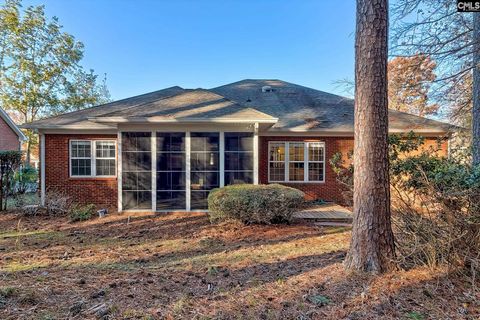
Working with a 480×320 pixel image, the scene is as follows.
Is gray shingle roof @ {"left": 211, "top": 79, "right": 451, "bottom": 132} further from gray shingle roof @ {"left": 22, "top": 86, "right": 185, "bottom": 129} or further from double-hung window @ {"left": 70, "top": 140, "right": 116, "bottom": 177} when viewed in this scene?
double-hung window @ {"left": 70, "top": 140, "right": 116, "bottom": 177}

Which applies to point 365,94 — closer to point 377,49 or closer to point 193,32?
point 377,49

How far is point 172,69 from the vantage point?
69.5 feet

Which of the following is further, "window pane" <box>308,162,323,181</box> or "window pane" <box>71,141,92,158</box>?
"window pane" <box>308,162,323,181</box>

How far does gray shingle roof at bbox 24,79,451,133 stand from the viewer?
8141mm

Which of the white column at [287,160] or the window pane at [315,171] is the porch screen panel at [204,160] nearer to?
the white column at [287,160]

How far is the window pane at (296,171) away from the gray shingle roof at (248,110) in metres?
1.51

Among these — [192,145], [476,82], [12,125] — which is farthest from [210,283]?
[12,125]

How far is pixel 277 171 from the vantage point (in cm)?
1076

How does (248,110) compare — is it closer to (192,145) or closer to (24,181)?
(192,145)

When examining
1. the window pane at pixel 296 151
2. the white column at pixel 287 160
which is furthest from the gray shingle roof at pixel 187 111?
the window pane at pixel 296 151

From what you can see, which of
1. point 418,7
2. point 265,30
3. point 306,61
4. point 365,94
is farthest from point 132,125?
point 306,61

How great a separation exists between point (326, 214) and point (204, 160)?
167 inches

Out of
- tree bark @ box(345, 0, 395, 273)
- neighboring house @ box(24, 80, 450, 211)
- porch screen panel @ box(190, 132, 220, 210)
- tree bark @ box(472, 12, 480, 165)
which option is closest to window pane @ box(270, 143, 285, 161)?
neighboring house @ box(24, 80, 450, 211)

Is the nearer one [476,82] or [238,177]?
[476,82]
